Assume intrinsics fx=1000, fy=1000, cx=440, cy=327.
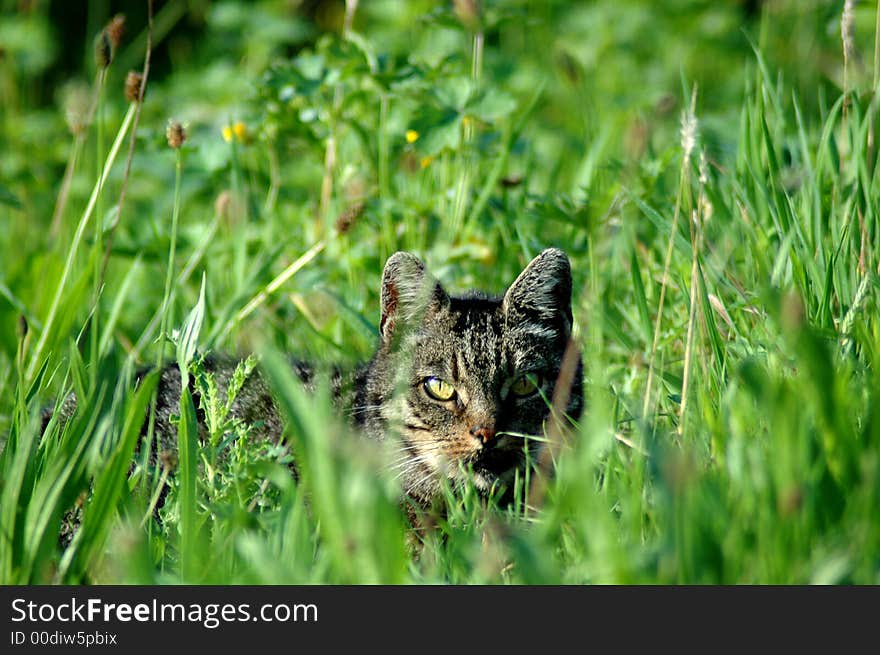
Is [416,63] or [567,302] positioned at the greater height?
[416,63]

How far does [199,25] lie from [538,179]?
4416mm

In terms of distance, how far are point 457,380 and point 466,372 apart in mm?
37

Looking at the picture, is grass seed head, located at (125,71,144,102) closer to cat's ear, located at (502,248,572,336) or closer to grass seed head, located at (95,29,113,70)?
grass seed head, located at (95,29,113,70)

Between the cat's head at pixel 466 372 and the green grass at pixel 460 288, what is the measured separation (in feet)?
0.56

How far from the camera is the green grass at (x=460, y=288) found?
1754 mm

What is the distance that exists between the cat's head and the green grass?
170 millimetres

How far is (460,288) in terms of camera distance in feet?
13.0

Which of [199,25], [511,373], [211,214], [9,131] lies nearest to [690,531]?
[511,373]

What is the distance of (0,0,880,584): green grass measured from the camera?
1.75 meters

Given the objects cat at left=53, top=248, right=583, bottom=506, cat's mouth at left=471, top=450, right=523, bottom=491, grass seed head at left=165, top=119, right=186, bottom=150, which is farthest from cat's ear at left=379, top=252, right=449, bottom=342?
grass seed head at left=165, top=119, right=186, bottom=150

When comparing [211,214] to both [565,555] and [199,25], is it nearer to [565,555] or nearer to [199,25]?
[565,555]

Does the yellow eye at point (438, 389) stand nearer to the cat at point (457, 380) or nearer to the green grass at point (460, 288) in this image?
the cat at point (457, 380)

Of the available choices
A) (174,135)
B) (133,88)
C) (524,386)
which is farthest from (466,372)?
(133,88)
